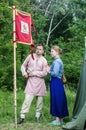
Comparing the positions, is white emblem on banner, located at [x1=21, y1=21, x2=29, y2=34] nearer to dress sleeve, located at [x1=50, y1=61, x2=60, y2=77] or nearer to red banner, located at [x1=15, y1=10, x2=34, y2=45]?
red banner, located at [x1=15, y1=10, x2=34, y2=45]

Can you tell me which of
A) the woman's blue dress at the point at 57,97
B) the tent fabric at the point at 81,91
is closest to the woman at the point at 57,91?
the woman's blue dress at the point at 57,97

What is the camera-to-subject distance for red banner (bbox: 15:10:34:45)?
Result: 716cm

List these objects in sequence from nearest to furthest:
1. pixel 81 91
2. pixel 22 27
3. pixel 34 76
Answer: pixel 22 27 < pixel 34 76 < pixel 81 91

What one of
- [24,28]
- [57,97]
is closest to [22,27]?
[24,28]

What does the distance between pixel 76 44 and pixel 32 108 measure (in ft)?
30.2

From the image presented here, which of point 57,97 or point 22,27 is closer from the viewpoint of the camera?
point 22,27

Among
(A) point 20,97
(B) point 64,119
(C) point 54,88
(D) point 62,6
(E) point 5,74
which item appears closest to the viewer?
(C) point 54,88

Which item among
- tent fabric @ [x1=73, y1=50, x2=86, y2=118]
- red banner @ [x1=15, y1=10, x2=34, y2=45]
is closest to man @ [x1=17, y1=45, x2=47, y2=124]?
red banner @ [x1=15, y1=10, x2=34, y2=45]

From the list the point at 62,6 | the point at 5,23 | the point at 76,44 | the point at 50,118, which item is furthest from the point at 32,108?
the point at 62,6

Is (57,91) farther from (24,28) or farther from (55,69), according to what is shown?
(24,28)

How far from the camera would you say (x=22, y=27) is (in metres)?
7.24

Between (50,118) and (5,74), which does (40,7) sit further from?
(50,118)

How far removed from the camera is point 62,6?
89.4 feet

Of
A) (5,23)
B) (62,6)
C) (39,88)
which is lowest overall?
(39,88)
